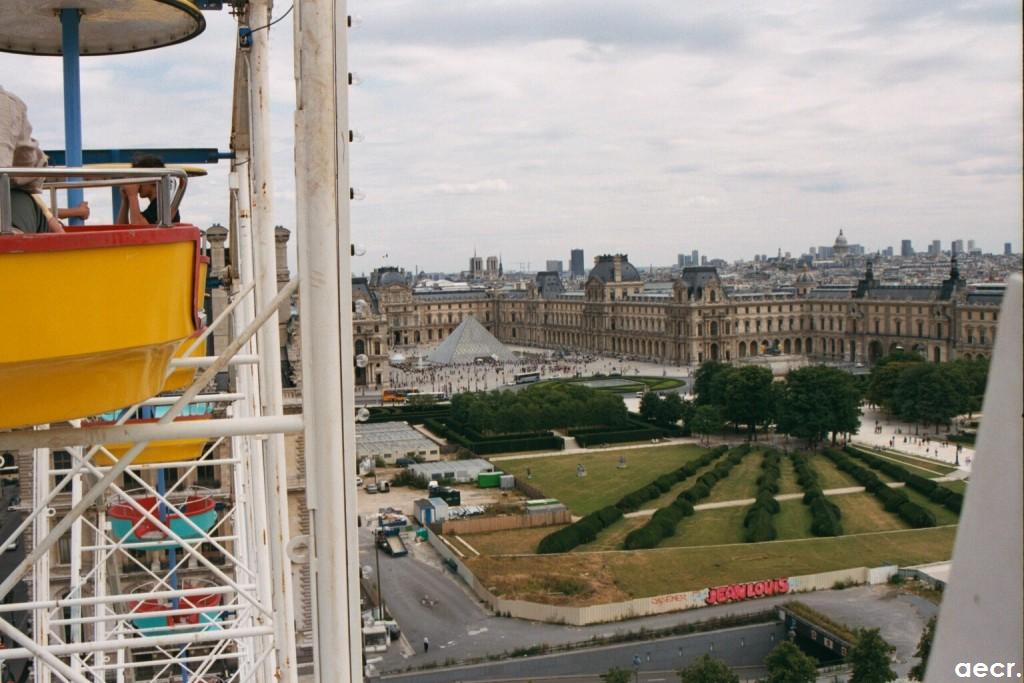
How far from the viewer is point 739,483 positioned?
119 ft

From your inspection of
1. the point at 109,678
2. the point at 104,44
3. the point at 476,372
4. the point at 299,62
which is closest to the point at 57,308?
the point at 299,62

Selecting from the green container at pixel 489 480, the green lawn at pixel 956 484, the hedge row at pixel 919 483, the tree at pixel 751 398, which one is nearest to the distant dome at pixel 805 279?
the tree at pixel 751 398

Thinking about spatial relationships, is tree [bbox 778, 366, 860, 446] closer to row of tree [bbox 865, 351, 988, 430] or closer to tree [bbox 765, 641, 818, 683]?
row of tree [bbox 865, 351, 988, 430]

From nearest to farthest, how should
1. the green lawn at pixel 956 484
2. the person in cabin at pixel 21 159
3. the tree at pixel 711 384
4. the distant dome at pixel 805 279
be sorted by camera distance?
the person in cabin at pixel 21 159
the green lawn at pixel 956 484
the tree at pixel 711 384
the distant dome at pixel 805 279

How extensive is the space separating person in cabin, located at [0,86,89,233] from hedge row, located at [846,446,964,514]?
3162cm

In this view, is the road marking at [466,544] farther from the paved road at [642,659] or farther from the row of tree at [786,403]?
the row of tree at [786,403]

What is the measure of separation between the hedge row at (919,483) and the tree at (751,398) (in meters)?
6.16

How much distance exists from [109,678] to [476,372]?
195 feet

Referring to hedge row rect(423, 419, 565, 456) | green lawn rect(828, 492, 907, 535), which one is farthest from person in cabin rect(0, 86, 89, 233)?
hedge row rect(423, 419, 565, 456)

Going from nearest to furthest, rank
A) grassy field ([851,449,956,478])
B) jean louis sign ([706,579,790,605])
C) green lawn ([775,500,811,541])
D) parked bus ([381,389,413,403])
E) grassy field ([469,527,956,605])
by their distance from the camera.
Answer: jean louis sign ([706,579,790,605]) → grassy field ([469,527,956,605]) → green lawn ([775,500,811,541]) → grassy field ([851,449,956,478]) → parked bus ([381,389,413,403])

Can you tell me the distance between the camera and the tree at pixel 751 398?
45.8 m

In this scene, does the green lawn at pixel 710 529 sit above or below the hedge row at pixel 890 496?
below

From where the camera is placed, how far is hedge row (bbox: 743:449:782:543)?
28.8 meters

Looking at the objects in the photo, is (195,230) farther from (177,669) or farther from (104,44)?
(177,669)
